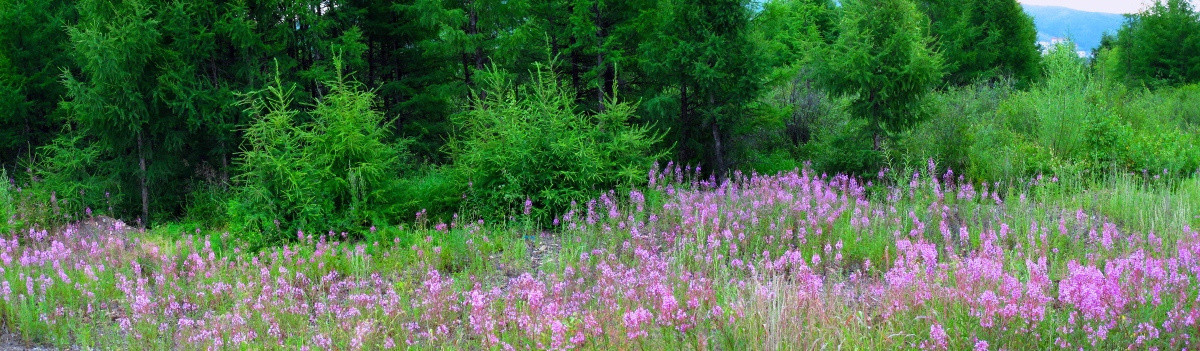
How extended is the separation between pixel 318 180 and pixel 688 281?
4.43 m

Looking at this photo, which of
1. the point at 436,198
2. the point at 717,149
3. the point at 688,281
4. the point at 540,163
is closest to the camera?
the point at 688,281

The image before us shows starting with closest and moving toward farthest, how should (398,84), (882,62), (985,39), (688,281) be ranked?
(688,281)
(882,62)
(398,84)
(985,39)

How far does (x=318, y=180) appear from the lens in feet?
26.3

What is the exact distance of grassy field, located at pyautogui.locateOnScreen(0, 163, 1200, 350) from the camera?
13.1 ft

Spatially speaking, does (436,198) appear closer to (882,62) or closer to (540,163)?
(540,163)

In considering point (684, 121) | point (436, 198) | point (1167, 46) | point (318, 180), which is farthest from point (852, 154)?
point (1167, 46)

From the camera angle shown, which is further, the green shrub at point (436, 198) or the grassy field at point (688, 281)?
the green shrub at point (436, 198)

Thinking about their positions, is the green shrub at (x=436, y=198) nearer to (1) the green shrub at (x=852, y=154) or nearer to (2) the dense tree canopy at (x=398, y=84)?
(2) the dense tree canopy at (x=398, y=84)

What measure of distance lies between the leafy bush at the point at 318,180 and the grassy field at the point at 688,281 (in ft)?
1.05

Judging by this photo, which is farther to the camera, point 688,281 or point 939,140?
point 939,140

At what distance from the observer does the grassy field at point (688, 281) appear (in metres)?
4.00

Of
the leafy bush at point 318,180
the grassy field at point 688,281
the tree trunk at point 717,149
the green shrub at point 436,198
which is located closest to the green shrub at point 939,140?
the grassy field at point 688,281

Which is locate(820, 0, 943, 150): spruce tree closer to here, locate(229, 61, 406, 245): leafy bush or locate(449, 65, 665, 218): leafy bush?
locate(449, 65, 665, 218): leafy bush

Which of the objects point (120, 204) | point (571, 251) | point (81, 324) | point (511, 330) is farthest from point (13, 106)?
point (511, 330)
